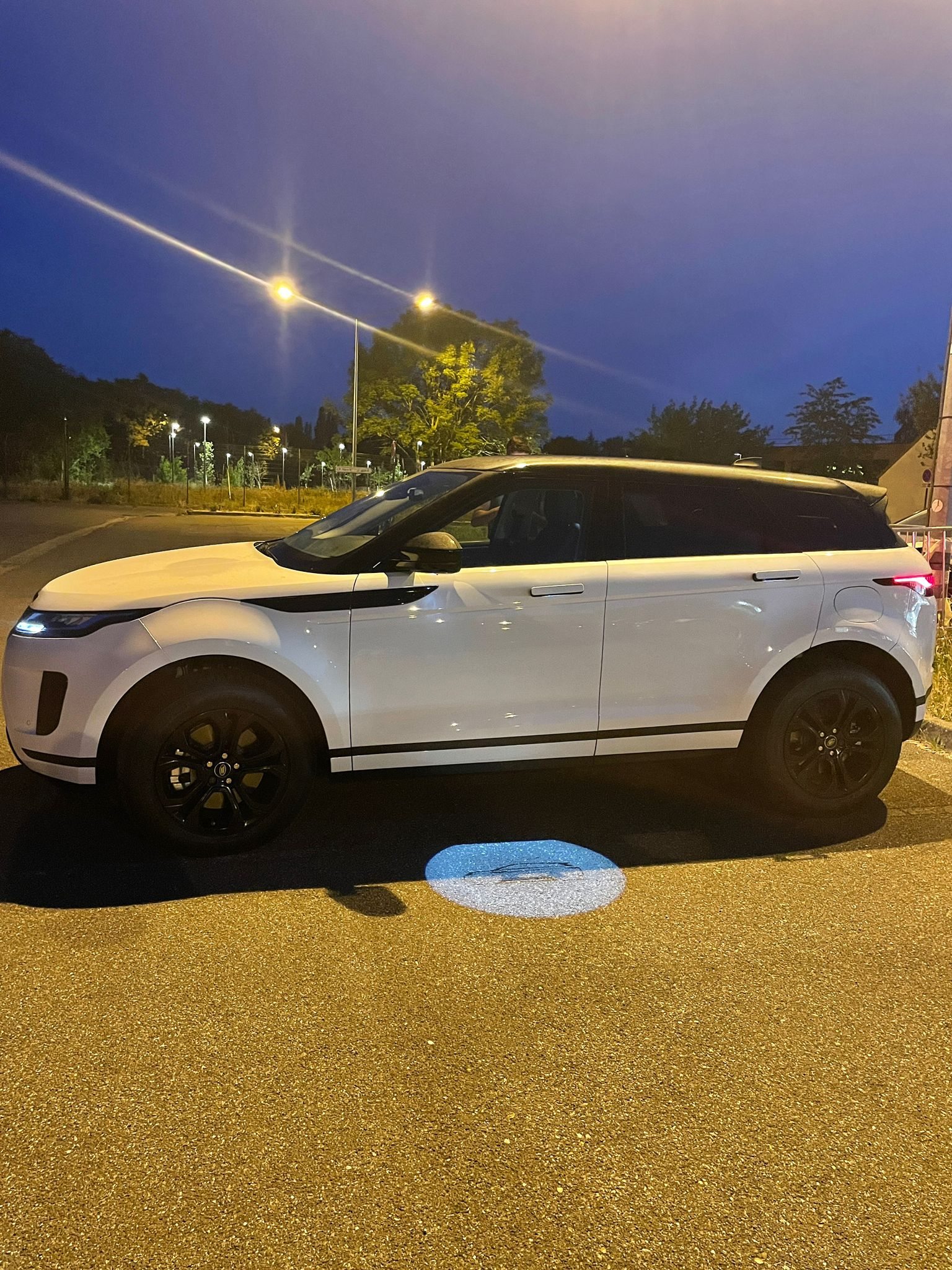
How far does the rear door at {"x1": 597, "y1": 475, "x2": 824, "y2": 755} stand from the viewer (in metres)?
4.15

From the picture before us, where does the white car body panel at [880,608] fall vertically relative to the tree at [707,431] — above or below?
below

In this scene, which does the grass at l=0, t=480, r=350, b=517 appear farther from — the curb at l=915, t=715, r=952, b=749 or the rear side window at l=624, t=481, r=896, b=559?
the rear side window at l=624, t=481, r=896, b=559

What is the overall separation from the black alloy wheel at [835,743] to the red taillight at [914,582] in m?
0.54

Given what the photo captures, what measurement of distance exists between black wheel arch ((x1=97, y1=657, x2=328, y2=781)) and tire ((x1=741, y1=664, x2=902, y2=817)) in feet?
7.46

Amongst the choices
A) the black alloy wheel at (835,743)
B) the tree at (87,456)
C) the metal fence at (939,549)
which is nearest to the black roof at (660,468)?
the black alloy wheel at (835,743)

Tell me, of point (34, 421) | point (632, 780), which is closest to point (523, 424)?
point (34, 421)

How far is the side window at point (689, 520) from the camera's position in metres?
4.29

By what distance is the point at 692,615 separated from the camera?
4199 mm

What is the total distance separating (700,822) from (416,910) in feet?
5.33

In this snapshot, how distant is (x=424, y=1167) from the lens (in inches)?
88.0

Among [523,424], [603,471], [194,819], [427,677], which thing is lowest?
[194,819]

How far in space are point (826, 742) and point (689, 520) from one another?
1258 mm

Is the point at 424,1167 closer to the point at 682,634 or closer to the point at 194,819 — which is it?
the point at 194,819

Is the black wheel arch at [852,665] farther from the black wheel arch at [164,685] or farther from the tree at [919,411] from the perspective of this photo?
the tree at [919,411]
